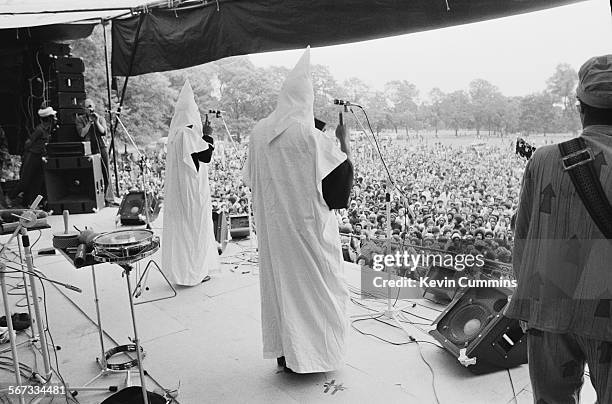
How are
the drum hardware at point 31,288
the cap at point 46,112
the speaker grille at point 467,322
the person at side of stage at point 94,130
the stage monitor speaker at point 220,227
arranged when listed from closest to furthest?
1. the drum hardware at point 31,288
2. the speaker grille at point 467,322
3. the stage monitor speaker at point 220,227
4. the cap at point 46,112
5. the person at side of stage at point 94,130

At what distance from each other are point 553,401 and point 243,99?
5.11 metres

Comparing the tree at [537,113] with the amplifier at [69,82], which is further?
the amplifier at [69,82]

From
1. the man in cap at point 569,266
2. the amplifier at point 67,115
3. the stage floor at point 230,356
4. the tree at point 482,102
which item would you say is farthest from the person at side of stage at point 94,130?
the man in cap at point 569,266

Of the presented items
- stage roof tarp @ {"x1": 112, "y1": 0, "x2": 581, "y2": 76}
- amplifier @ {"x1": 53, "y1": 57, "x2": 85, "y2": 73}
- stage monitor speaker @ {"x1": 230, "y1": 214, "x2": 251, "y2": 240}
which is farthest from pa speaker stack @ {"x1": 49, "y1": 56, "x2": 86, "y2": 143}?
stage monitor speaker @ {"x1": 230, "y1": 214, "x2": 251, "y2": 240}

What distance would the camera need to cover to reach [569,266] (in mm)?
1306

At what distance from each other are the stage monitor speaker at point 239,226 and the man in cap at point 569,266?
168 inches

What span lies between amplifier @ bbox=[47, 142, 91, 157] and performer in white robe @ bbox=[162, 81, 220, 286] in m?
3.99

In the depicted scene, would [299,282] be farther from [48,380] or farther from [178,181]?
[178,181]

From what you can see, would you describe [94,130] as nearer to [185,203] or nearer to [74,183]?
[74,183]

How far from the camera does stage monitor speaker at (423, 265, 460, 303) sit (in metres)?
3.29

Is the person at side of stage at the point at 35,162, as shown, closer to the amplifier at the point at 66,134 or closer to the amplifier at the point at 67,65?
the amplifier at the point at 66,134

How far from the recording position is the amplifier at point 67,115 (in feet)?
24.0

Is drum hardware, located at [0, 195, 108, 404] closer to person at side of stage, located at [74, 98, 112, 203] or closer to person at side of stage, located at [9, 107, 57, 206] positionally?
person at side of stage, located at [74, 98, 112, 203]

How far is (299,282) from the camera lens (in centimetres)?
232
